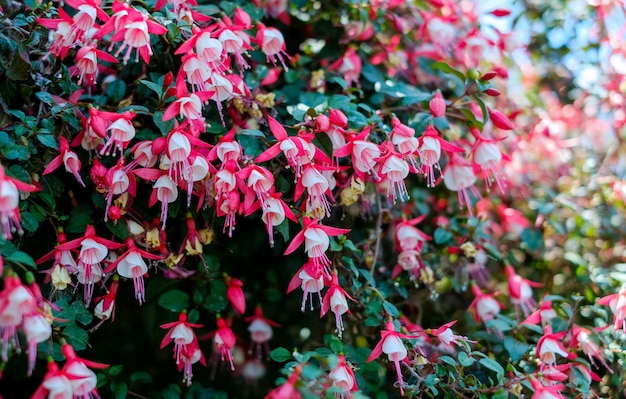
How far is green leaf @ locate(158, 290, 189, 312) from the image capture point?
122cm

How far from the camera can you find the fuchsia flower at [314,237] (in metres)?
1.04

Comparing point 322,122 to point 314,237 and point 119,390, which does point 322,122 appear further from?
point 119,390

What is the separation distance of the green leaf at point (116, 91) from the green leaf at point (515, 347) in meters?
0.96

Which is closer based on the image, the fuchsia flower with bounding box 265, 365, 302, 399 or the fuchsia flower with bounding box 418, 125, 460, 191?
the fuchsia flower with bounding box 265, 365, 302, 399

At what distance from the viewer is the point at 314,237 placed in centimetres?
104

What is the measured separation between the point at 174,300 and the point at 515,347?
725 mm

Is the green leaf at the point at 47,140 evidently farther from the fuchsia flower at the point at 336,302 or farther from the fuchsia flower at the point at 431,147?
the fuchsia flower at the point at 431,147

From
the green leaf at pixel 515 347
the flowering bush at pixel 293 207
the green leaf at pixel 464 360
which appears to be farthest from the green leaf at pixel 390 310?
the green leaf at pixel 515 347

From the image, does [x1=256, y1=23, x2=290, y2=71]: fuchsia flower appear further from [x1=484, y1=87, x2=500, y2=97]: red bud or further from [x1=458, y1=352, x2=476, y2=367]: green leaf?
[x1=458, y1=352, x2=476, y2=367]: green leaf

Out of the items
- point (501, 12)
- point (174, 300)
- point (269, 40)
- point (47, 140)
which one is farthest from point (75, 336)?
point (501, 12)

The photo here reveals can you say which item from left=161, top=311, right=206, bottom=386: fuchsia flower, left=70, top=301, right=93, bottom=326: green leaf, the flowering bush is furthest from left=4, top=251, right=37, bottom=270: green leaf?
left=161, top=311, right=206, bottom=386: fuchsia flower

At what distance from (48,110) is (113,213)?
0.25 meters

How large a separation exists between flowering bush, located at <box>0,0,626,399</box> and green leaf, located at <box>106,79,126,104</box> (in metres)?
0.01

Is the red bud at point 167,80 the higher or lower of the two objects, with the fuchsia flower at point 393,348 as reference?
higher
